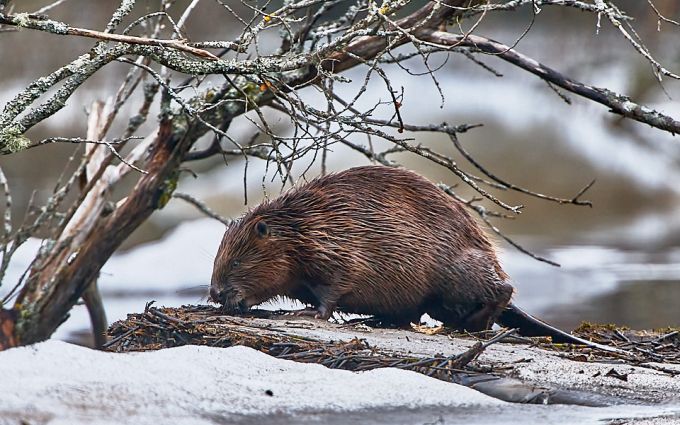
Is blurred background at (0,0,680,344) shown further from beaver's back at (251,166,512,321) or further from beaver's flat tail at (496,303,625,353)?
beaver's back at (251,166,512,321)

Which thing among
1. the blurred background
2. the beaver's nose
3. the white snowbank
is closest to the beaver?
the beaver's nose

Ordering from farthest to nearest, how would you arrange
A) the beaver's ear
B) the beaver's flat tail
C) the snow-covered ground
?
the beaver's ear
the beaver's flat tail
the snow-covered ground

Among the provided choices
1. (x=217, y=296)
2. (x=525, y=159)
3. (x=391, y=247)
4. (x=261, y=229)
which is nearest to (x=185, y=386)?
(x=217, y=296)

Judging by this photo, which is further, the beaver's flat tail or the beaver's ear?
the beaver's ear

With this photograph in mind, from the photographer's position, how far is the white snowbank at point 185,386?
3305 mm

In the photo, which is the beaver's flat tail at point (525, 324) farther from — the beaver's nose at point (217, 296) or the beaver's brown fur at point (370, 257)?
the beaver's nose at point (217, 296)

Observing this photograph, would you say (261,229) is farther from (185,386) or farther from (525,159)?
(525,159)

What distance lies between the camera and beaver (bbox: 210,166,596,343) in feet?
17.0

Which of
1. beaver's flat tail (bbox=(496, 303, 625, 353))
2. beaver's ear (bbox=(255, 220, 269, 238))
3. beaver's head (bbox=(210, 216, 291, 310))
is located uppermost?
beaver's ear (bbox=(255, 220, 269, 238))

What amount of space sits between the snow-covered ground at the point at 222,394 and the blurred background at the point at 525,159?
22.2 ft

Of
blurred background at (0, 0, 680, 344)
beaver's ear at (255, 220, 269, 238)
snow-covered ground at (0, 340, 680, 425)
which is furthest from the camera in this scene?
blurred background at (0, 0, 680, 344)

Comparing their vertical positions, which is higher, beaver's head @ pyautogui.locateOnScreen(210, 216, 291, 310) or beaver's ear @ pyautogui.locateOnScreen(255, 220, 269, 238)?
beaver's ear @ pyautogui.locateOnScreen(255, 220, 269, 238)

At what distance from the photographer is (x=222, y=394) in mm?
3557

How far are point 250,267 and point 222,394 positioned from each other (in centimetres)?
168
